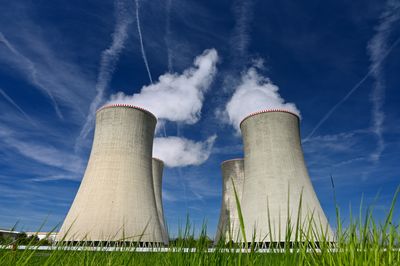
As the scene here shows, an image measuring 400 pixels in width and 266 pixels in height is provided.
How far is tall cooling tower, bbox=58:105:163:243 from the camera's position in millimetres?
14523

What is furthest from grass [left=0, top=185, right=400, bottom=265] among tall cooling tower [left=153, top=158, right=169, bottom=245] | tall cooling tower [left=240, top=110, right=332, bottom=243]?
tall cooling tower [left=153, top=158, right=169, bottom=245]

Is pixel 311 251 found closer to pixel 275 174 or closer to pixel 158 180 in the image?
pixel 275 174

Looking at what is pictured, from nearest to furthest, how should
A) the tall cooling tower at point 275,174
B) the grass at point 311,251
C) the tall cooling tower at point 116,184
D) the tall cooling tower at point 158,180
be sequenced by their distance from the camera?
1. the grass at point 311,251
2. the tall cooling tower at point 116,184
3. the tall cooling tower at point 275,174
4. the tall cooling tower at point 158,180

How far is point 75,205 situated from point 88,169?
5.61 ft

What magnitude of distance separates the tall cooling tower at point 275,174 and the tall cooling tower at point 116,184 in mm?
4705

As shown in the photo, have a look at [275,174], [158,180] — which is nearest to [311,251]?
[275,174]

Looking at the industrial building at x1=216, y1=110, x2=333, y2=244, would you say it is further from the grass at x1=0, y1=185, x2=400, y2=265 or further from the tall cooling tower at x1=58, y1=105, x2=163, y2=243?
the grass at x1=0, y1=185, x2=400, y2=265

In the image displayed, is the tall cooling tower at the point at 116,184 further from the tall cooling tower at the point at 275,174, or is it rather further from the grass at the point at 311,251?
the grass at the point at 311,251

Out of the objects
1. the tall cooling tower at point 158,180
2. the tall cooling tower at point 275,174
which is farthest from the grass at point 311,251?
the tall cooling tower at point 158,180

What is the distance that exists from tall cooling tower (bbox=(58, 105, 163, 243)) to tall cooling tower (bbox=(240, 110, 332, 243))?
471cm

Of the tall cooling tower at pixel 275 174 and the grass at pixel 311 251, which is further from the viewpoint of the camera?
the tall cooling tower at pixel 275 174

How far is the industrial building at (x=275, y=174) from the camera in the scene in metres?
14.8

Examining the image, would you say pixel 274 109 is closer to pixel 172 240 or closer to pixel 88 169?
pixel 88 169

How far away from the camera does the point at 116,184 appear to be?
14.8 meters
